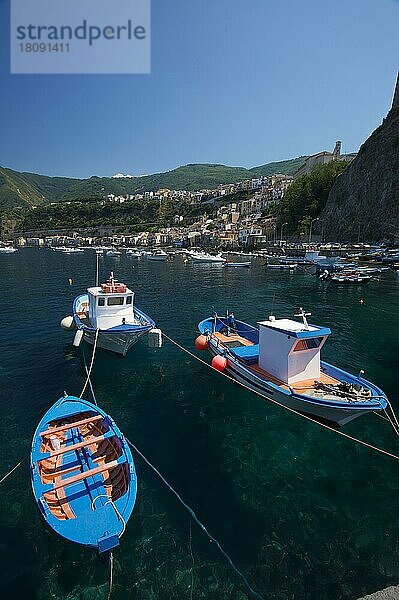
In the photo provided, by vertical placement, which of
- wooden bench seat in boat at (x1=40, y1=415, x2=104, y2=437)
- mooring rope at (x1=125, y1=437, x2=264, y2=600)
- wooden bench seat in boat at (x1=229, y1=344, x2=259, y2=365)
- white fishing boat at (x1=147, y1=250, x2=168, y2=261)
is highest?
white fishing boat at (x1=147, y1=250, x2=168, y2=261)

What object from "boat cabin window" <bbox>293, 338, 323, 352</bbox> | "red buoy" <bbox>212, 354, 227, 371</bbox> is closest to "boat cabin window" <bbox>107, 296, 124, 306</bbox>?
"red buoy" <bbox>212, 354, 227, 371</bbox>

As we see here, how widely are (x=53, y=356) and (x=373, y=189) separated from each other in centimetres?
9281

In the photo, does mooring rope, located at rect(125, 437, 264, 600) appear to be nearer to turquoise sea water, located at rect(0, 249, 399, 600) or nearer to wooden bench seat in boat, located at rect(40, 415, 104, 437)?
turquoise sea water, located at rect(0, 249, 399, 600)

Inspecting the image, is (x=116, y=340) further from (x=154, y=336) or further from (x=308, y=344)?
(x=308, y=344)

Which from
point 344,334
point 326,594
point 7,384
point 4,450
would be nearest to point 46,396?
point 7,384

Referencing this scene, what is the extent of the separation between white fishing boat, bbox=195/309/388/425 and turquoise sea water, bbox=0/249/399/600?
1.41 meters

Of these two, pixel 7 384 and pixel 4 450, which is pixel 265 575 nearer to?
pixel 4 450

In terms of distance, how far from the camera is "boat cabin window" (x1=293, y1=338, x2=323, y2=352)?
1405 cm

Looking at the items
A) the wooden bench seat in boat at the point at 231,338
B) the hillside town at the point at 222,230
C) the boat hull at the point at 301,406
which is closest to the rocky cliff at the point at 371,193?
the hillside town at the point at 222,230

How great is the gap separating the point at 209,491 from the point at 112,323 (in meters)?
12.9

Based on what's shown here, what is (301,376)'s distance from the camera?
14.6 metres

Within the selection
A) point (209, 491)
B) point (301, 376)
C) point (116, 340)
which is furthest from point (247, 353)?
point (116, 340)

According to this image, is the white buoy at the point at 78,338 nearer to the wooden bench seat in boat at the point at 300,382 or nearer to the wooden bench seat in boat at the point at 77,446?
the wooden bench seat in boat at the point at 77,446

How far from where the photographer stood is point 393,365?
2111cm
